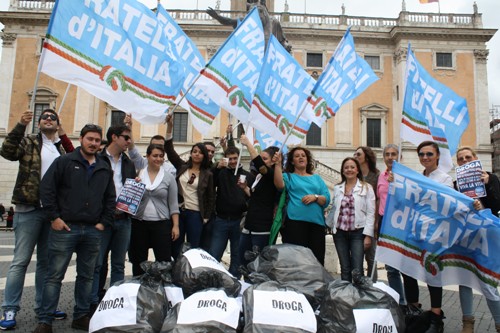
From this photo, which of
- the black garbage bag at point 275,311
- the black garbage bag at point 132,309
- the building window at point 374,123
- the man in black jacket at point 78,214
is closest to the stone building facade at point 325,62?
the building window at point 374,123

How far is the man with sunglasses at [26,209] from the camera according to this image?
3.76 meters

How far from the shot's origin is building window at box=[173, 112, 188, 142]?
29.0 meters

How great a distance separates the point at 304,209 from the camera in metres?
4.52

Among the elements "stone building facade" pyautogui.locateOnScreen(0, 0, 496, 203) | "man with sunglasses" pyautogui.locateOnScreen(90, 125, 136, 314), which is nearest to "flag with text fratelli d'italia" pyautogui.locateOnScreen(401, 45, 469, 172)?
"man with sunglasses" pyautogui.locateOnScreen(90, 125, 136, 314)

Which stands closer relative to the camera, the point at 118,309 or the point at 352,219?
the point at 118,309

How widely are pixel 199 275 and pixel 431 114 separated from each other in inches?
138

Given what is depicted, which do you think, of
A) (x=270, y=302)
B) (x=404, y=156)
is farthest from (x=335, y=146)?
(x=270, y=302)

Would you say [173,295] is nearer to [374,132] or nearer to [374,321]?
[374,321]

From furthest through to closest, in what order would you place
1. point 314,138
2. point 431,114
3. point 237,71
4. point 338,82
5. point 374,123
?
point 374,123
point 314,138
point 338,82
point 237,71
point 431,114

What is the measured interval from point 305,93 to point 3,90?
96.5 feet

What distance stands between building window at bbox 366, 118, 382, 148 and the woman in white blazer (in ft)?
85.1

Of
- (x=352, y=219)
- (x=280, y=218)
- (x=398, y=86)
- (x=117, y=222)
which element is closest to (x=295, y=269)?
(x=280, y=218)

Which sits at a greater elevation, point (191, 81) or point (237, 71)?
point (191, 81)

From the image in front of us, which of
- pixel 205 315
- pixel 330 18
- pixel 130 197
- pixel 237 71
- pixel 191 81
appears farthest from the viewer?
pixel 330 18
